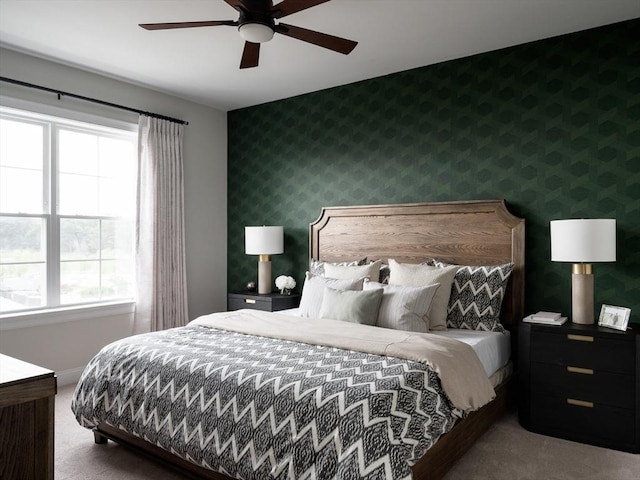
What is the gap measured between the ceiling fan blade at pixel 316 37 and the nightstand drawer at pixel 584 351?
220 cm

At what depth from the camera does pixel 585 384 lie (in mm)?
2908

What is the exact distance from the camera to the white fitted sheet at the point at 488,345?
296cm

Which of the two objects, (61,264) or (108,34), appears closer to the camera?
(108,34)

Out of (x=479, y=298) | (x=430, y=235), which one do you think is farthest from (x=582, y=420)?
(x=430, y=235)

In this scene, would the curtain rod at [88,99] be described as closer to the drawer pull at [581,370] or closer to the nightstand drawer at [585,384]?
the nightstand drawer at [585,384]

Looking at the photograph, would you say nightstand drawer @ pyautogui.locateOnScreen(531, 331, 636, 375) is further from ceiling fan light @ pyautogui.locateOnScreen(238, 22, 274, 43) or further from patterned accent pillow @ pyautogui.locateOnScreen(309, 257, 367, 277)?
ceiling fan light @ pyautogui.locateOnScreen(238, 22, 274, 43)

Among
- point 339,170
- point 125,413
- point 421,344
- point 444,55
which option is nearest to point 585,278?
point 421,344

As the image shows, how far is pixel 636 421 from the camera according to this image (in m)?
2.76

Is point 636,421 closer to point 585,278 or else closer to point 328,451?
point 585,278

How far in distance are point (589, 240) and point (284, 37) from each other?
2.52m

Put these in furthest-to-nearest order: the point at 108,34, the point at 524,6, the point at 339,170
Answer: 1. the point at 339,170
2. the point at 108,34
3. the point at 524,6

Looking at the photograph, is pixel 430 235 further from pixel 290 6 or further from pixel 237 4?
pixel 237 4

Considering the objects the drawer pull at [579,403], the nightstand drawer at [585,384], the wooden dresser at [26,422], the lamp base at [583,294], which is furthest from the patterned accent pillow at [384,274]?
the wooden dresser at [26,422]

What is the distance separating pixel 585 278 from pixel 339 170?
2398 mm
